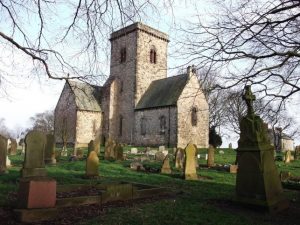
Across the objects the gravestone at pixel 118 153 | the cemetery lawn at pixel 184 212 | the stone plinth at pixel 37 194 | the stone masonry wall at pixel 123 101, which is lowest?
the cemetery lawn at pixel 184 212

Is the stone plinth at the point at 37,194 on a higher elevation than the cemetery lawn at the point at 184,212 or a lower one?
higher

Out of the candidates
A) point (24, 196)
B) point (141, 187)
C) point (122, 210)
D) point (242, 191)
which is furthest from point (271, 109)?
point (24, 196)

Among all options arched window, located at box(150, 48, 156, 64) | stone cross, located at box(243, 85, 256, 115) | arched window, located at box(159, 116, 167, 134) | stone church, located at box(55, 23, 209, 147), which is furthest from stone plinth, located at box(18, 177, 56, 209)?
arched window, located at box(150, 48, 156, 64)

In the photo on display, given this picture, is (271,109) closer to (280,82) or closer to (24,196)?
(280,82)

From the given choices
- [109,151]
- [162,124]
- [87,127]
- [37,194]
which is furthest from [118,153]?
[87,127]

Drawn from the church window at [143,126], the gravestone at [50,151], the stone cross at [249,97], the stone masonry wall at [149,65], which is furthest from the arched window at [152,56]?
the stone cross at [249,97]

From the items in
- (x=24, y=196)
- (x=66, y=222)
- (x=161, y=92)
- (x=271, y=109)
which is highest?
(x=161, y=92)

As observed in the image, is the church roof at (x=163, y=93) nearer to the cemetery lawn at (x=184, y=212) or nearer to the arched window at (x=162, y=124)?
the arched window at (x=162, y=124)

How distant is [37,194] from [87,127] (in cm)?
3414

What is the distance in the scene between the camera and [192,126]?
35375 mm

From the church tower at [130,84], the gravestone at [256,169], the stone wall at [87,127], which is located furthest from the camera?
the church tower at [130,84]

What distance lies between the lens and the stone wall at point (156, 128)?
33.8 metres

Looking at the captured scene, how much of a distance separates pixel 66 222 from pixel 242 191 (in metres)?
3.85

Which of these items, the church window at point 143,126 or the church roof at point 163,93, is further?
the church window at point 143,126
